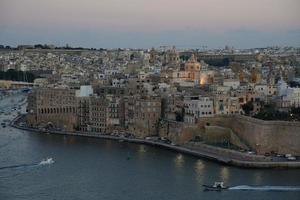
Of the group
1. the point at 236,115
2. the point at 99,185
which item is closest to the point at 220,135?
the point at 236,115

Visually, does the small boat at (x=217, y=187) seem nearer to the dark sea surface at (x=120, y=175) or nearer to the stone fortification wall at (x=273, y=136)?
the dark sea surface at (x=120, y=175)

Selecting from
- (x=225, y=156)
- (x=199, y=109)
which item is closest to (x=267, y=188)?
(x=225, y=156)

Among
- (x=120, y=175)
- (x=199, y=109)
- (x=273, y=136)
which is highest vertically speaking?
(x=199, y=109)

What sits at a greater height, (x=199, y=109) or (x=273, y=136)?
(x=199, y=109)

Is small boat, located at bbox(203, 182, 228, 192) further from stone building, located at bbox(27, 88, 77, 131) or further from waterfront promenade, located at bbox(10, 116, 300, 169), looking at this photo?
stone building, located at bbox(27, 88, 77, 131)

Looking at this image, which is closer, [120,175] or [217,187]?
[217,187]

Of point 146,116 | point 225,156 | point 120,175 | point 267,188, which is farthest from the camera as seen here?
point 146,116

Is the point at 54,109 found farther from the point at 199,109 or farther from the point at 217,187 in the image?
the point at 217,187

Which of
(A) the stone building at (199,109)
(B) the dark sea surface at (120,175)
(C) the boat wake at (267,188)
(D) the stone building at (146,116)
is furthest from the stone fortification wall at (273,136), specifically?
(D) the stone building at (146,116)

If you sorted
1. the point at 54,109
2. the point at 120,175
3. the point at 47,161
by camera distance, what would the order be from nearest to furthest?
the point at 120,175 < the point at 47,161 < the point at 54,109
